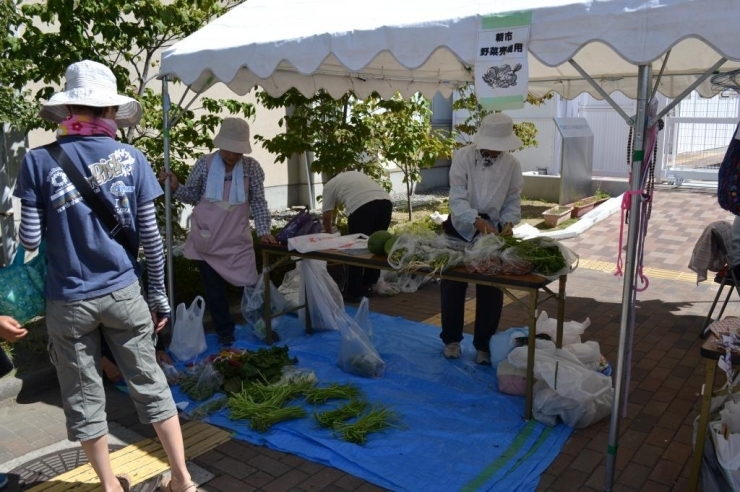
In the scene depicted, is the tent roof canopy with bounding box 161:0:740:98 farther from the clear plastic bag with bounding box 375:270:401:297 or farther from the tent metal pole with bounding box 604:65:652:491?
the clear plastic bag with bounding box 375:270:401:297

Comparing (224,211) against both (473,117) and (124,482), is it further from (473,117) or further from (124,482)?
(473,117)

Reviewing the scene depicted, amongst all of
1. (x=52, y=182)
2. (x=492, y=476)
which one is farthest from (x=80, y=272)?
(x=492, y=476)

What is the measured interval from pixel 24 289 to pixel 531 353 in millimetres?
2766

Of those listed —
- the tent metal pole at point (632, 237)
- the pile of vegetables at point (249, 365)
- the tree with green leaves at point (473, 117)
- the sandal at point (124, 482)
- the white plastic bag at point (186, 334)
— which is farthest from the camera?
the tree with green leaves at point (473, 117)

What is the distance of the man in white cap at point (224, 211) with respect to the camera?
4.80 m

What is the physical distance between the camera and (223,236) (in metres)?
4.95

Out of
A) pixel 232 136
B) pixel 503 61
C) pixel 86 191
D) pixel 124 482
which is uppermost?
pixel 503 61

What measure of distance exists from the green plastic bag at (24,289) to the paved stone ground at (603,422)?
1.25m

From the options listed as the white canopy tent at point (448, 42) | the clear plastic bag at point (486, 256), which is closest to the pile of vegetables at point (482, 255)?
the clear plastic bag at point (486, 256)

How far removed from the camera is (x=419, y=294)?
6.74 m

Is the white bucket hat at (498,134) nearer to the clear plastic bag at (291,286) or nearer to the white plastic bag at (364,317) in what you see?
the white plastic bag at (364,317)

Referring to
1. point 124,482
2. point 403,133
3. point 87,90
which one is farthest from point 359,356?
point 403,133

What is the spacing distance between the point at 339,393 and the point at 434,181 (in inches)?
440

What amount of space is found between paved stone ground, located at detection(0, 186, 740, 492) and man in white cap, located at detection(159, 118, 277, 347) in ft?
3.93
